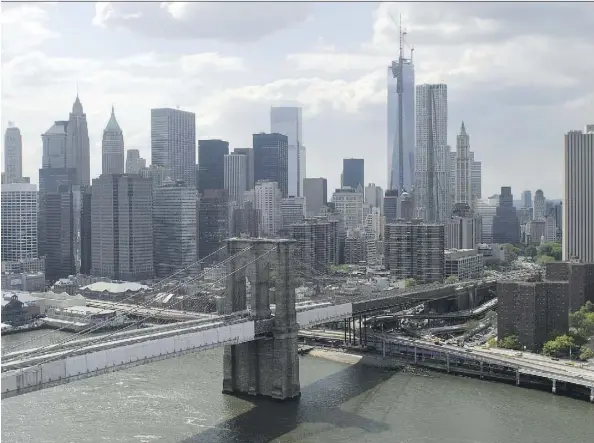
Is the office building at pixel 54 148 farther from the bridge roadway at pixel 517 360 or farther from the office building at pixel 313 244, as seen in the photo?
the bridge roadway at pixel 517 360

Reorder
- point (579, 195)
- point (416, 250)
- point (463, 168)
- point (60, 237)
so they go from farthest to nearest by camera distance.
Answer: point (463, 168), point (60, 237), point (579, 195), point (416, 250)

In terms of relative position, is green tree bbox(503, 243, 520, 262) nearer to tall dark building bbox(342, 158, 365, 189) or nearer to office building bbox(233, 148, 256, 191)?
office building bbox(233, 148, 256, 191)

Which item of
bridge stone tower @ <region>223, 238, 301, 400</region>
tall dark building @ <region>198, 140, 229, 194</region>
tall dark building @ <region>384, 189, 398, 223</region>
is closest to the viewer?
bridge stone tower @ <region>223, 238, 301, 400</region>

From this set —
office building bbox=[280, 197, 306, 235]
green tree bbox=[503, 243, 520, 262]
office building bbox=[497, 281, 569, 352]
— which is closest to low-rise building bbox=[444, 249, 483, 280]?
green tree bbox=[503, 243, 520, 262]

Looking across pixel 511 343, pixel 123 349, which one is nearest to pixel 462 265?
pixel 511 343

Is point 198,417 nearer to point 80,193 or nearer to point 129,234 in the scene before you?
point 129,234

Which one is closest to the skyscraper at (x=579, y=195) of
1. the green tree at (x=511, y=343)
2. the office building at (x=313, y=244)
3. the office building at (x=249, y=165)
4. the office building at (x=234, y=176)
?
the office building at (x=313, y=244)

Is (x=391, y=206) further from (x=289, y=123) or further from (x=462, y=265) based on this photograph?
(x=289, y=123)
